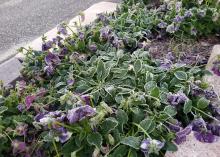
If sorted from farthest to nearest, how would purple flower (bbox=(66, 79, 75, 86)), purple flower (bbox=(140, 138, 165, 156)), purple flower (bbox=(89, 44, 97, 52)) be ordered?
purple flower (bbox=(89, 44, 97, 52)) → purple flower (bbox=(66, 79, 75, 86)) → purple flower (bbox=(140, 138, 165, 156))

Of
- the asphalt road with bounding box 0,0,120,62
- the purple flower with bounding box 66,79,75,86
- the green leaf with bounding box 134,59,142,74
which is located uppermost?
the green leaf with bounding box 134,59,142,74

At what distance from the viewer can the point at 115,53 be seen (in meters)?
2.88

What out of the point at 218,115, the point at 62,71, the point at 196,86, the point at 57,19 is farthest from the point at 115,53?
the point at 57,19

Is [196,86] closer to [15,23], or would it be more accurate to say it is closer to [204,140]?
[204,140]

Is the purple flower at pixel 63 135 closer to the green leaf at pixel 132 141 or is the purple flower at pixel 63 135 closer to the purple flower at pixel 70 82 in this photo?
the green leaf at pixel 132 141

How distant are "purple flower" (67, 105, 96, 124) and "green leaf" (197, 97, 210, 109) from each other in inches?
26.9

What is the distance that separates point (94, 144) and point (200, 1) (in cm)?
220

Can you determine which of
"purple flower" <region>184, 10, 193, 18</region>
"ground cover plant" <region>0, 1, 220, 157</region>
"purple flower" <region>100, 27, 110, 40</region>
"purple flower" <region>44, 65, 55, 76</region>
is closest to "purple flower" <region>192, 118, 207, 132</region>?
"ground cover plant" <region>0, 1, 220, 157</region>

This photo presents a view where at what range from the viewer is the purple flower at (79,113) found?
183 centimetres

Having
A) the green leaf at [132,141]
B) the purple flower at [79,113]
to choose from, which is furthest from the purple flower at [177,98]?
the purple flower at [79,113]

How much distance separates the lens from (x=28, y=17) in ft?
17.8

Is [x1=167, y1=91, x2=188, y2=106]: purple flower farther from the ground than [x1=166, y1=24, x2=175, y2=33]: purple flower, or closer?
farther from the ground

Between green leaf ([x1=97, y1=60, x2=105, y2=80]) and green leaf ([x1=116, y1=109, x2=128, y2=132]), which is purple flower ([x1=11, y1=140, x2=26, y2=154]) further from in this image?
green leaf ([x1=97, y1=60, x2=105, y2=80])

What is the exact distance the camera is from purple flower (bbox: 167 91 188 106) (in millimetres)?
2232
